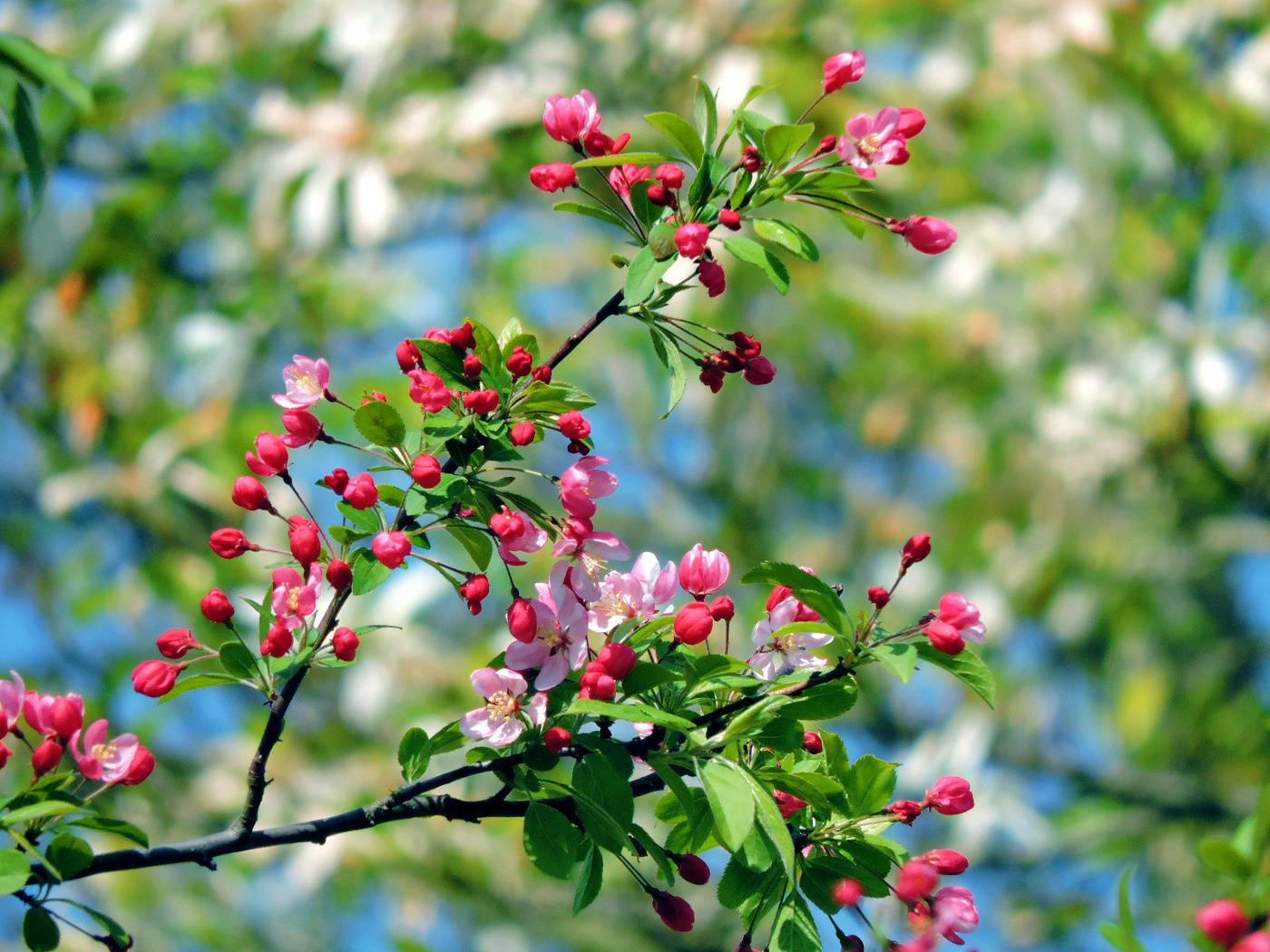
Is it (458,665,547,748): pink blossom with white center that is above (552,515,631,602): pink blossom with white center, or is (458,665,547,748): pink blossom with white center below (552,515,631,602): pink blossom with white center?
below

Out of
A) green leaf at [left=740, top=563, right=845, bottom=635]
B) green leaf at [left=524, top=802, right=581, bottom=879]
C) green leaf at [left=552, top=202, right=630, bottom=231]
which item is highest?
green leaf at [left=552, top=202, right=630, bottom=231]

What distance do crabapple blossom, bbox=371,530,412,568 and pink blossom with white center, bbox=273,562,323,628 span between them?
119 millimetres

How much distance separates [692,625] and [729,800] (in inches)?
8.6

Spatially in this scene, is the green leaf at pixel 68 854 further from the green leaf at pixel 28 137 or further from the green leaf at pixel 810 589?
the green leaf at pixel 28 137

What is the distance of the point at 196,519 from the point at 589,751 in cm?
501

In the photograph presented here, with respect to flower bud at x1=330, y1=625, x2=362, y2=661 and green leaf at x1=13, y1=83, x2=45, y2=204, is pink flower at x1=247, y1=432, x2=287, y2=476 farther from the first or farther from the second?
green leaf at x1=13, y1=83, x2=45, y2=204

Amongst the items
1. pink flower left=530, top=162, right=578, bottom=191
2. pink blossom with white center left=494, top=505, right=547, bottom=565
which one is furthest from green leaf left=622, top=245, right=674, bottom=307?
pink blossom with white center left=494, top=505, right=547, bottom=565

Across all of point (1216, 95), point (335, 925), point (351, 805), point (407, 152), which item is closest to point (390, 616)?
point (351, 805)

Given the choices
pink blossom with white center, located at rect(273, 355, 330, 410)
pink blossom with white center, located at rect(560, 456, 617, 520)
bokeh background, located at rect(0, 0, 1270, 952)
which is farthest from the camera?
bokeh background, located at rect(0, 0, 1270, 952)

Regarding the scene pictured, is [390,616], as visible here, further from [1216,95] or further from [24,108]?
[1216,95]

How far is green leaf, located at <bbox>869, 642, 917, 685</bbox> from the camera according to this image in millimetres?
1154

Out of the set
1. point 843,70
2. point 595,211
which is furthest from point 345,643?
point 843,70

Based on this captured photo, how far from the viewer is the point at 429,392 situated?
1300 mm

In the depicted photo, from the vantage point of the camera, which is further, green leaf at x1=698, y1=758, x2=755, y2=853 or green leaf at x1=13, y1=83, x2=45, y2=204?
green leaf at x1=13, y1=83, x2=45, y2=204
